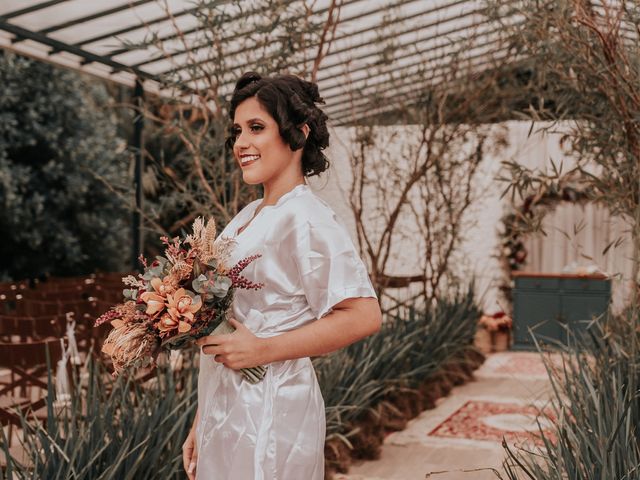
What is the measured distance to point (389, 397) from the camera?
5.53 meters

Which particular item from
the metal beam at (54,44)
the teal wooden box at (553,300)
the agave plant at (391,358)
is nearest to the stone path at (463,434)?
the agave plant at (391,358)

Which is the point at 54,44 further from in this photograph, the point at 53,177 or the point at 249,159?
the point at 53,177

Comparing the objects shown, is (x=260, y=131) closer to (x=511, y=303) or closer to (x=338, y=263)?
(x=338, y=263)

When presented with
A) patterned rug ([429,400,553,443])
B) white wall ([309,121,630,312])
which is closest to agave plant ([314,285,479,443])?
patterned rug ([429,400,553,443])

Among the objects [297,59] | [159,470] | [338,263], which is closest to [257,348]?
[338,263]

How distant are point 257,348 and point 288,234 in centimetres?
22

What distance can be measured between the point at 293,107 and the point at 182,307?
18.0 inches

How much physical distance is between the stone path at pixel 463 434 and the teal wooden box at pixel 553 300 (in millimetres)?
1645

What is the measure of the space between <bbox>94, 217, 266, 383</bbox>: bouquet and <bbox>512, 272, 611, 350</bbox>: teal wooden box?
793 centimetres

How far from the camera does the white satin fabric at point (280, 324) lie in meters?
1.52

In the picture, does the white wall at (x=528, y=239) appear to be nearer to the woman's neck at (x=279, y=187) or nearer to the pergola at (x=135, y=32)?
the pergola at (x=135, y=32)

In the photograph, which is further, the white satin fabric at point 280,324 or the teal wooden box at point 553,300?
the teal wooden box at point 553,300

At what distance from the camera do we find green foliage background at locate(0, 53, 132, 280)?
11219 mm

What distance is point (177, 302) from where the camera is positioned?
1.42 metres
